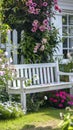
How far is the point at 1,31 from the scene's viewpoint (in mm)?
7660

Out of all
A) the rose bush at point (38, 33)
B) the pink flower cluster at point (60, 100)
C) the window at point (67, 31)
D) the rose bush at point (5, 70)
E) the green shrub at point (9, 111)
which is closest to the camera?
the green shrub at point (9, 111)

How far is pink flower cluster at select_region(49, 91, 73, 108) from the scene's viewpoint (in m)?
8.09

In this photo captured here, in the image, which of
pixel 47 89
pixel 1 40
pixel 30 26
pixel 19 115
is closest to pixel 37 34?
pixel 30 26

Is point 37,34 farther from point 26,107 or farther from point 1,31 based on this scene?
point 26,107

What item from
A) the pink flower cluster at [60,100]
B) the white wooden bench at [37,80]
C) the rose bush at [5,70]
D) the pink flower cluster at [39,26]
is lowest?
the pink flower cluster at [60,100]

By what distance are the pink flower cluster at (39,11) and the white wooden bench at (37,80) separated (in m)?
0.98

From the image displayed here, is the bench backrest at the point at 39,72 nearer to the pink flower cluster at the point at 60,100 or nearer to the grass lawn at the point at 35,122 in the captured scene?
the pink flower cluster at the point at 60,100

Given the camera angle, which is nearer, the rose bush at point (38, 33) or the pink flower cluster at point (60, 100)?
the pink flower cluster at point (60, 100)

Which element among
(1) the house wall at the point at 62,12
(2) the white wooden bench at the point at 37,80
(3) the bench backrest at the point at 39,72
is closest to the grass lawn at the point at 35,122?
(2) the white wooden bench at the point at 37,80

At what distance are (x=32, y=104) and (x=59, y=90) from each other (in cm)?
118

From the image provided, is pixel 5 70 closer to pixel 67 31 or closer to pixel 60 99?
pixel 60 99

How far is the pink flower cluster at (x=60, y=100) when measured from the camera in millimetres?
8094

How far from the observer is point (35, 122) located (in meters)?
6.25

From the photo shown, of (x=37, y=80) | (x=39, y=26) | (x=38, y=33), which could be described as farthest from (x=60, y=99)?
(x=39, y=26)
